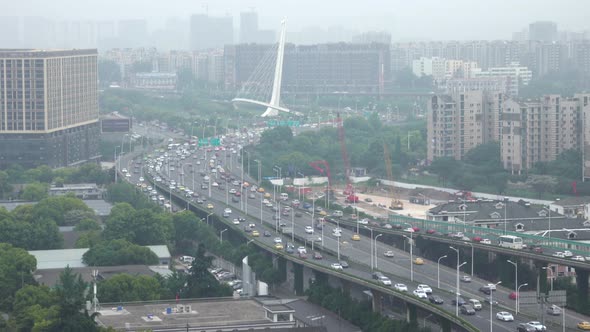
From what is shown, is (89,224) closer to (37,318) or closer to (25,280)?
(25,280)

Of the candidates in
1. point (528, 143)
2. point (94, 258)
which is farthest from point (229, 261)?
point (528, 143)

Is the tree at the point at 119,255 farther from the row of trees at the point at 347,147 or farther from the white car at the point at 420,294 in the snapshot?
the row of trees at the point at 347,147

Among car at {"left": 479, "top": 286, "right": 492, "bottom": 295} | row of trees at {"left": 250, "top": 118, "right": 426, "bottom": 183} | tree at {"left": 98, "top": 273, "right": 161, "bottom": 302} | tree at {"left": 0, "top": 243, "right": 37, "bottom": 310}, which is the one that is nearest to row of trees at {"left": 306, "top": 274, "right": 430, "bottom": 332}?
car at {"left": 479, "top": 286, "right": 492, "bottom": 295}

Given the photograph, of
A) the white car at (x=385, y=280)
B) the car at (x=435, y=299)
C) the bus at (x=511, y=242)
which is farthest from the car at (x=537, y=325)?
the bus at (x=511, y=242)

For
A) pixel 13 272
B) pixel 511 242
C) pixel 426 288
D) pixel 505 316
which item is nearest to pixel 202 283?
pixel 13 272

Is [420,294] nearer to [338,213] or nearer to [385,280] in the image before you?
[385,280]

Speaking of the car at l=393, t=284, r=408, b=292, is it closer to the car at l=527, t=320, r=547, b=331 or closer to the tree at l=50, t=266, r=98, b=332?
the car at l=527, t=320, r=547, b=331
